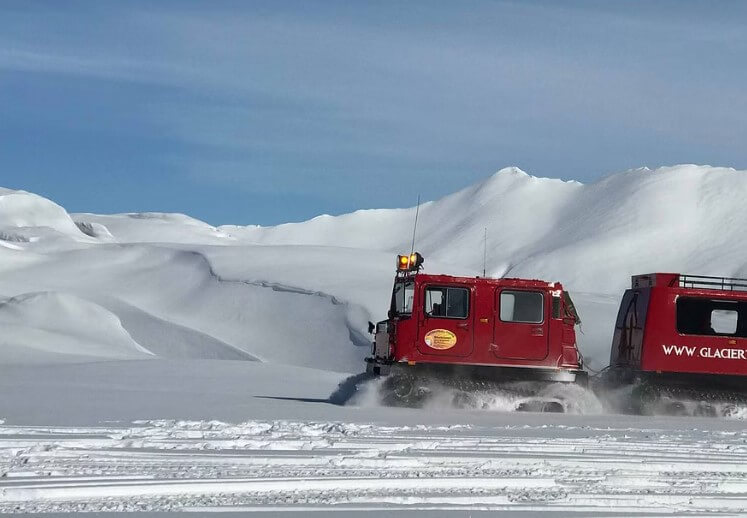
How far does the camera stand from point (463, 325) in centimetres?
1386

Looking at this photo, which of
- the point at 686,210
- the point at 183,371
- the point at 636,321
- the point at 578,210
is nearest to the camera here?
the point at 636,321

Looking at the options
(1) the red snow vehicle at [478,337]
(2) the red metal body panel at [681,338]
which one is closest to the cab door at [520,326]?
(1) the red snow vehicle at [478,337]

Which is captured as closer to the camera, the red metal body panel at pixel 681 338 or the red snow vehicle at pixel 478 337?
the red snow vehicle at pixel 478 337

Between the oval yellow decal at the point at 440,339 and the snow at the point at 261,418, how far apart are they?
2.71ft

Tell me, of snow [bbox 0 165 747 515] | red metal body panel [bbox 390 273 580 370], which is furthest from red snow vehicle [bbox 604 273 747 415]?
red metal body panel [bbox 390 273 580 370]

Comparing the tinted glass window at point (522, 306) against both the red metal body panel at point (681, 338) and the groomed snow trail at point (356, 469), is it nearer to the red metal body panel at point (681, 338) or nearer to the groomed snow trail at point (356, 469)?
the red metal body panel at point (681, 338)

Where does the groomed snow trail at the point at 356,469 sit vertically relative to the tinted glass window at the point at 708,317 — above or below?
below

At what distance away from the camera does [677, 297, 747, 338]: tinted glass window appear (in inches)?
574

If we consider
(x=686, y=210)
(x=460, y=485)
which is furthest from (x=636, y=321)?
(x=686, y=210)

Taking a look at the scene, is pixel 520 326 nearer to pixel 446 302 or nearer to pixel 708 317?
pixel 446 302

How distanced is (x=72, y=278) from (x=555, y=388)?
28327 mm

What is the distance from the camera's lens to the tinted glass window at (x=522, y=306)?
13.9 meters

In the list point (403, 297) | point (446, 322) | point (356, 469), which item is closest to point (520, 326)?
point (446, 322)

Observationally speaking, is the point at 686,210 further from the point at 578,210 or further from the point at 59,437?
the point at 59,437
